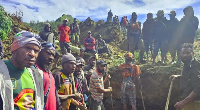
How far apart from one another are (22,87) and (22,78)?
103mm

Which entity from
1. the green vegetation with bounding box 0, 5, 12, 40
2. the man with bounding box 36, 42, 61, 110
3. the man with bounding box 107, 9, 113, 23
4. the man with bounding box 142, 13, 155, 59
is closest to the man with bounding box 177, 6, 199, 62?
the man with bounding box 142, 13, 155, 59

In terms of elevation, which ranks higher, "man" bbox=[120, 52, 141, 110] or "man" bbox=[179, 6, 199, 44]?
"man" bbox=[179, 6, 199, 44]

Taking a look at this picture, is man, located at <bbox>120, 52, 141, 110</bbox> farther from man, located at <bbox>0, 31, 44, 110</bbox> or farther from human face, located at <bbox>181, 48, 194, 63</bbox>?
man, located at <bbox>0, 31, 44, 110</bbox>

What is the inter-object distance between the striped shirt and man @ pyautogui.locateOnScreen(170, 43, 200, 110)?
1865 millimetres

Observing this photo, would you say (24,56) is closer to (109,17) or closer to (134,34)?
(134,34)

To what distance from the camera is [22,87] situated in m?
1.79

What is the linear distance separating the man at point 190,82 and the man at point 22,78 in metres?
2.38

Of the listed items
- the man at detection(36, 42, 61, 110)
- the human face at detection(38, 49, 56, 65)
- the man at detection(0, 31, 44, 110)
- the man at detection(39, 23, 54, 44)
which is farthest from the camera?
the man at detection(39, 23, 54, 44)

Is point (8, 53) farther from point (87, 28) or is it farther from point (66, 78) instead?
point (87, 28)

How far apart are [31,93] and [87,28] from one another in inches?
853

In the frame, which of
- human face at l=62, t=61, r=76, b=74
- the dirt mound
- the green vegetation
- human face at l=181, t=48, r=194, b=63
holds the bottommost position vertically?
the dirt mound

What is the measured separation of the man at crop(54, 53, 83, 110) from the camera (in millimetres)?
2900

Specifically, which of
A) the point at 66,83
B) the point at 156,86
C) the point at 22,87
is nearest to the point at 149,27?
the point at 156,86

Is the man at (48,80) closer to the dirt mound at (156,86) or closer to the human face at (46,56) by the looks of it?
the human face at (46,56)
